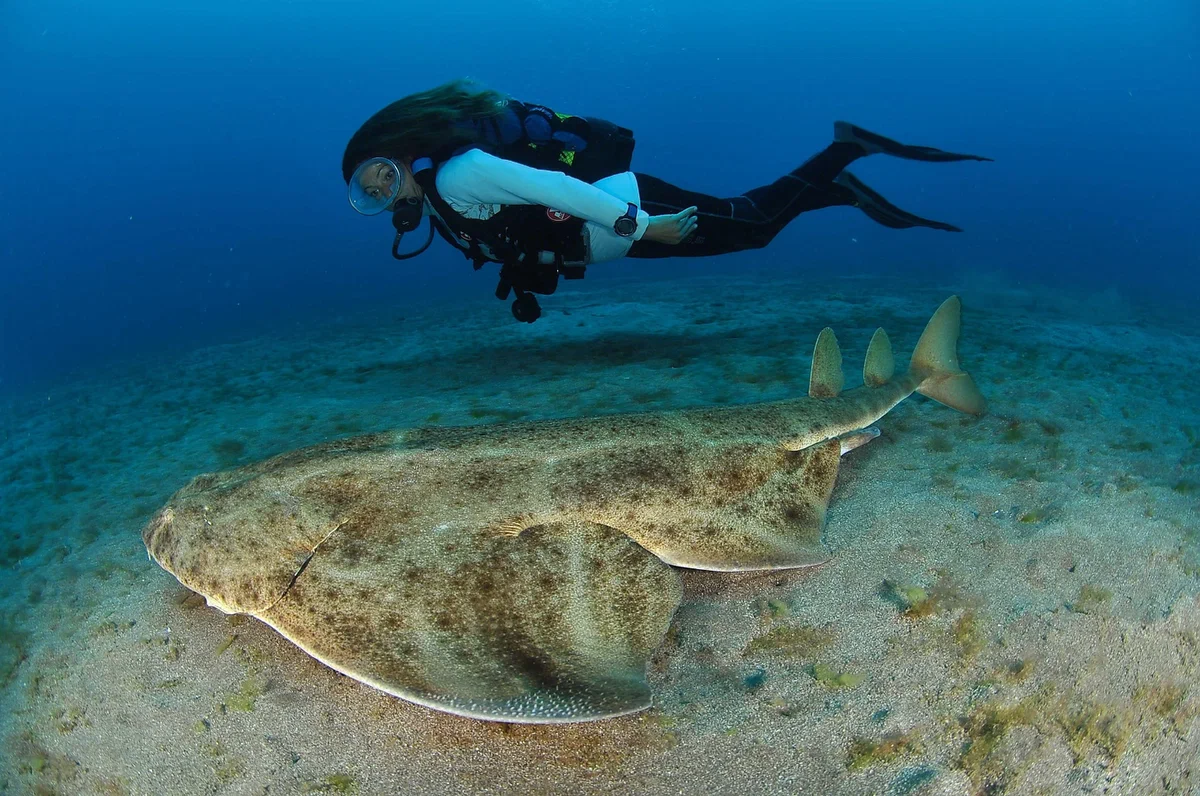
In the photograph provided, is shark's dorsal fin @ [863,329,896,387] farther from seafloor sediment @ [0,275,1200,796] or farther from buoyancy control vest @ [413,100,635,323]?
buoyancy control vest @ [413,100,635,323]

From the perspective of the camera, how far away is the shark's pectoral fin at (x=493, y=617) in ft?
6.53

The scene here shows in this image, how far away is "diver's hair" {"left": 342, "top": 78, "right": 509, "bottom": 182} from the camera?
15.7 feet

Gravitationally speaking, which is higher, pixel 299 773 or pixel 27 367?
pixel 299 773

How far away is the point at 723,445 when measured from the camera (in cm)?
327

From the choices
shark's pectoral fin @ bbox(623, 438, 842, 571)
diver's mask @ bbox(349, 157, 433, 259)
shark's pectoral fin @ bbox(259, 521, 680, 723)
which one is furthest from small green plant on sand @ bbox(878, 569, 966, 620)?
diver's mask @ bbox(349, 157, 433, 259)

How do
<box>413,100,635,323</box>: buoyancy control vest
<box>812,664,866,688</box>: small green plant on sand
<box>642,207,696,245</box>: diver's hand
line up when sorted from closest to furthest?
<box>812,664,866,688</box>: small green plant on sand, <box>413,100,635,323</box>: buoyancy control vest, <box>642,207,696,245</box>: diver's hand

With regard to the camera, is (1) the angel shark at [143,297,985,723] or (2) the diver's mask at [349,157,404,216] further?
(2) the diver's mask at [349,157,404,216]

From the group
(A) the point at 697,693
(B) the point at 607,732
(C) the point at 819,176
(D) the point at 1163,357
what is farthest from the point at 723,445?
(D) the point at 1163,357

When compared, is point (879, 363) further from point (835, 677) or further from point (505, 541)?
point (505, 541)

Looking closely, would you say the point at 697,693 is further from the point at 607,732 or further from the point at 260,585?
the point at 260,585

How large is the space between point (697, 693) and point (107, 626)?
110 inches

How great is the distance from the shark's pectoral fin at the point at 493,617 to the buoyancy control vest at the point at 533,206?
10.5ft

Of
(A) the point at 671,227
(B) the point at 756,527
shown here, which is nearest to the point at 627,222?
(A) the point at 671,227

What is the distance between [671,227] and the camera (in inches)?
211
